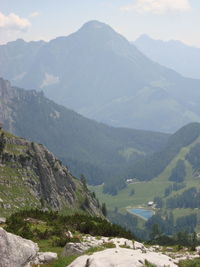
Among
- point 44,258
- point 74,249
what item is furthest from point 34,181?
point 74,249

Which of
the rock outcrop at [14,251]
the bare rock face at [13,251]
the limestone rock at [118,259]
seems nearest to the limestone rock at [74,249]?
the rock outcrop at [14,251]

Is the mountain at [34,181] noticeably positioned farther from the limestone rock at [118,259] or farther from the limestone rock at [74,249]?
the limestone rock at [118,259]

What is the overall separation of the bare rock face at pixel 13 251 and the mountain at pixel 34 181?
302 feet

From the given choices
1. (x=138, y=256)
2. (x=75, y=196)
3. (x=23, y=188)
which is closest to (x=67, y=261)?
(x=138, y=256)

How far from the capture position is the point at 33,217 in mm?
71562

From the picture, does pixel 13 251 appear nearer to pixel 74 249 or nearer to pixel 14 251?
pixel 14 251

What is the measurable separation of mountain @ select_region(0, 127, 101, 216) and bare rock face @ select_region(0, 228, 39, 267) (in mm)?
92081

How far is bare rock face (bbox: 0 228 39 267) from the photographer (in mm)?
30781

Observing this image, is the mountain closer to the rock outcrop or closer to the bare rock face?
the rock outcrop

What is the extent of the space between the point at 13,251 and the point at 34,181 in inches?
5202

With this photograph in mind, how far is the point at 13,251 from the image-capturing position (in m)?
31.5

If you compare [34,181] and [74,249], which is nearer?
[74,249]

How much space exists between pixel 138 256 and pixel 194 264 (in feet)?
16.2

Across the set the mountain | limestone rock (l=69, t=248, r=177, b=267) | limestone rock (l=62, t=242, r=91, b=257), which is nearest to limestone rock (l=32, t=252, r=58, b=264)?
limestone rock (l=62, t=242, r=91, b=257)
